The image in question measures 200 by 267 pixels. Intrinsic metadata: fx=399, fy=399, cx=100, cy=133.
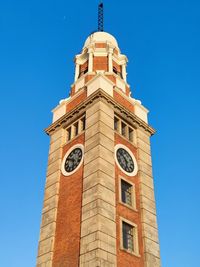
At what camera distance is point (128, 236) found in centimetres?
3002

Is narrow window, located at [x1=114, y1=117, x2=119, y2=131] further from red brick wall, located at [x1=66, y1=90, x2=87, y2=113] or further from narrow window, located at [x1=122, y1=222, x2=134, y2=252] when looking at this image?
narrow window, located at [x1=122, y1=222, x2=134, y2=252]

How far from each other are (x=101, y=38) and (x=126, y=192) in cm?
2052

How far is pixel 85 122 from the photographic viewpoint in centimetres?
3481

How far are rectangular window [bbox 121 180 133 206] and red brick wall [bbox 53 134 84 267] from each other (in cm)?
356

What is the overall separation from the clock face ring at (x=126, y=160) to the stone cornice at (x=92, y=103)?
3.66m

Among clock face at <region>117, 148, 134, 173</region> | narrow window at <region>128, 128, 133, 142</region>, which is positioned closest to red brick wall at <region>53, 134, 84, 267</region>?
clock face at <region>117, 148, 134, 173</region>

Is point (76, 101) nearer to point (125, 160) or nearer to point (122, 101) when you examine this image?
point (122, 101)

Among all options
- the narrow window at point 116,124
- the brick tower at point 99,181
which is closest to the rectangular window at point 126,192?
the brick tower at point 99,181

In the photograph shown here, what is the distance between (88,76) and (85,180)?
13.1 meters

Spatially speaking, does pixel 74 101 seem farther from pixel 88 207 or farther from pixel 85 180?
pixel 88 207

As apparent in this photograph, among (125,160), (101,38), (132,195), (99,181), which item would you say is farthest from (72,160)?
(101,38)

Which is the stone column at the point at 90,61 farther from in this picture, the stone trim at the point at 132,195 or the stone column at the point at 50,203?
the stone trim at the point at 132,195

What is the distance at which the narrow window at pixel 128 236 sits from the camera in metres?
29.4

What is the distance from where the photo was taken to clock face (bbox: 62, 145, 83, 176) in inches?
1305
